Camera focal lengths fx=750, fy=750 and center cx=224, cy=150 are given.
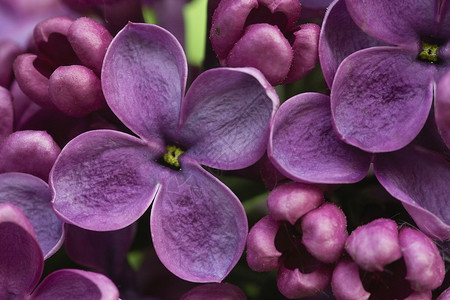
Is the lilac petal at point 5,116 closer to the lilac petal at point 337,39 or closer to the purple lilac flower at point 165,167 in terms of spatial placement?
the purple lilac flower at point 165,167

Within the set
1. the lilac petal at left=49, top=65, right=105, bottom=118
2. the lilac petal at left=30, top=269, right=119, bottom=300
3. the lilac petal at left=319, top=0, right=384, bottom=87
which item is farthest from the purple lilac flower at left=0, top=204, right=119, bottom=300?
the lilac petal at left=319, top=0, right=384, bottom=87

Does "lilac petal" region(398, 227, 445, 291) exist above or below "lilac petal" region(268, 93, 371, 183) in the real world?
below

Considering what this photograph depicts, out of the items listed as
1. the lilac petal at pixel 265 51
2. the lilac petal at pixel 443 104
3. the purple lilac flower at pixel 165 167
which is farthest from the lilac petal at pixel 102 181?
the lilac petal at pixel 443 104

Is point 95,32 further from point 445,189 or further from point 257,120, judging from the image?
point 445,189

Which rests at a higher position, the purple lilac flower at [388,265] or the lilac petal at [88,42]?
the lilac petal at [88,42]

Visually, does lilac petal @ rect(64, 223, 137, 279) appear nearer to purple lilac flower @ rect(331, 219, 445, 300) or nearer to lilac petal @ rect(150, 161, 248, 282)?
lilac petal @ rect(150, 161, 248, 282)

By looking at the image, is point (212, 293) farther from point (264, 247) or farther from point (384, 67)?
point (384, 67)

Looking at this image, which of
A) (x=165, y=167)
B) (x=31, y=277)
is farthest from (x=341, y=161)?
(x=31, y=277)
